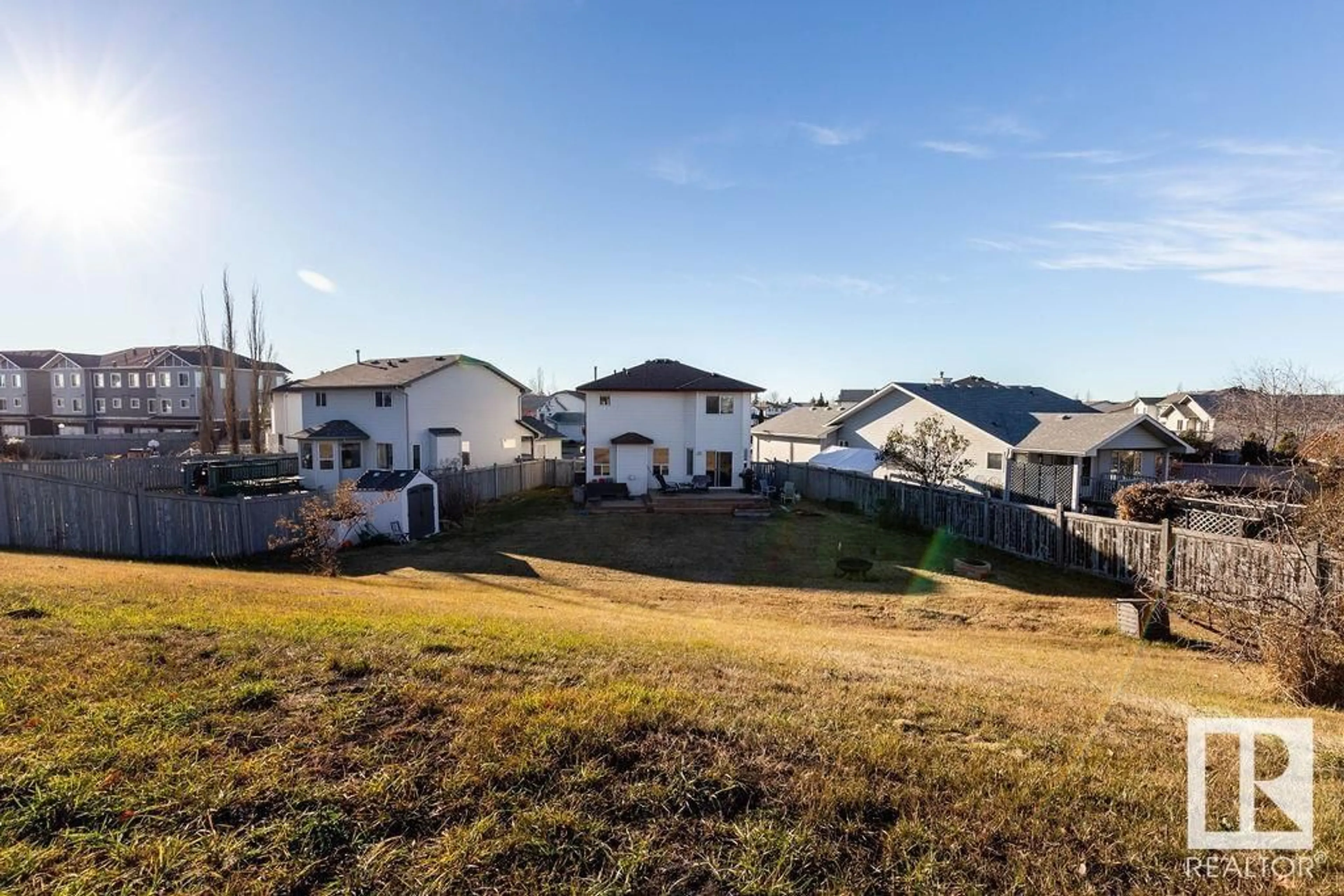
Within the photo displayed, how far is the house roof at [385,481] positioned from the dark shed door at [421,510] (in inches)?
15.3

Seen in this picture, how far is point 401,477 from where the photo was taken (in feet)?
68.3

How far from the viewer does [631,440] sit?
29.0 metres

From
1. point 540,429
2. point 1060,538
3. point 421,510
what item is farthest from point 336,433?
point 1060,538

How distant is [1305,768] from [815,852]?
11.7 feet

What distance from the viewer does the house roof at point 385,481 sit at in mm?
20359

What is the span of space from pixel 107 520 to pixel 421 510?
8020mm

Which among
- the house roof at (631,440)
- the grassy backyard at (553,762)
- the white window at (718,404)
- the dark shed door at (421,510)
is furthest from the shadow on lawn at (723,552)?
the grassy backyard at (553,762)

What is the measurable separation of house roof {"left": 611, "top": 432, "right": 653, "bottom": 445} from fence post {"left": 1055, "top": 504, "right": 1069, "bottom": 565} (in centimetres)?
1707

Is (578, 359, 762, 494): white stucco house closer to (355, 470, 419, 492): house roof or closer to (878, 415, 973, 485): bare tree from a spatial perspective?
(878, 415, 973, 485): bare tree

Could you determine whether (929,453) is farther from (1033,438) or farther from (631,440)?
(631,440)

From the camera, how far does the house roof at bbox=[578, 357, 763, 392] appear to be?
2908 cm

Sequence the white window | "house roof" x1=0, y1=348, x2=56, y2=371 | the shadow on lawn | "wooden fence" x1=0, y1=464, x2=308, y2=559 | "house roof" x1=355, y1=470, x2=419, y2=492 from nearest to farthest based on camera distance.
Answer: "wooden fence" x1=0, y1=464, x2=308, y2=559, the shadow on lawn, "house roof" x1=355, y1=470, x2=419, y2=492, the white window, "house roof" x1=0, y1=348, x2=56, y2=371

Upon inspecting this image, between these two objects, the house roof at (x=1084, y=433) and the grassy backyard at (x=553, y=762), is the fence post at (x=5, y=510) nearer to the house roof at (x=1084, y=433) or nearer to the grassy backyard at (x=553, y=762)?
the grassy backyard at (x=553, y=762)

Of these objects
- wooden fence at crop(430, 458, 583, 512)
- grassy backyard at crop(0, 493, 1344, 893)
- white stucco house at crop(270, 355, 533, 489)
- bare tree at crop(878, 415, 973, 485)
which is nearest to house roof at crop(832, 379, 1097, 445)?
bare tree at crop(878, 415, 973, 485)
